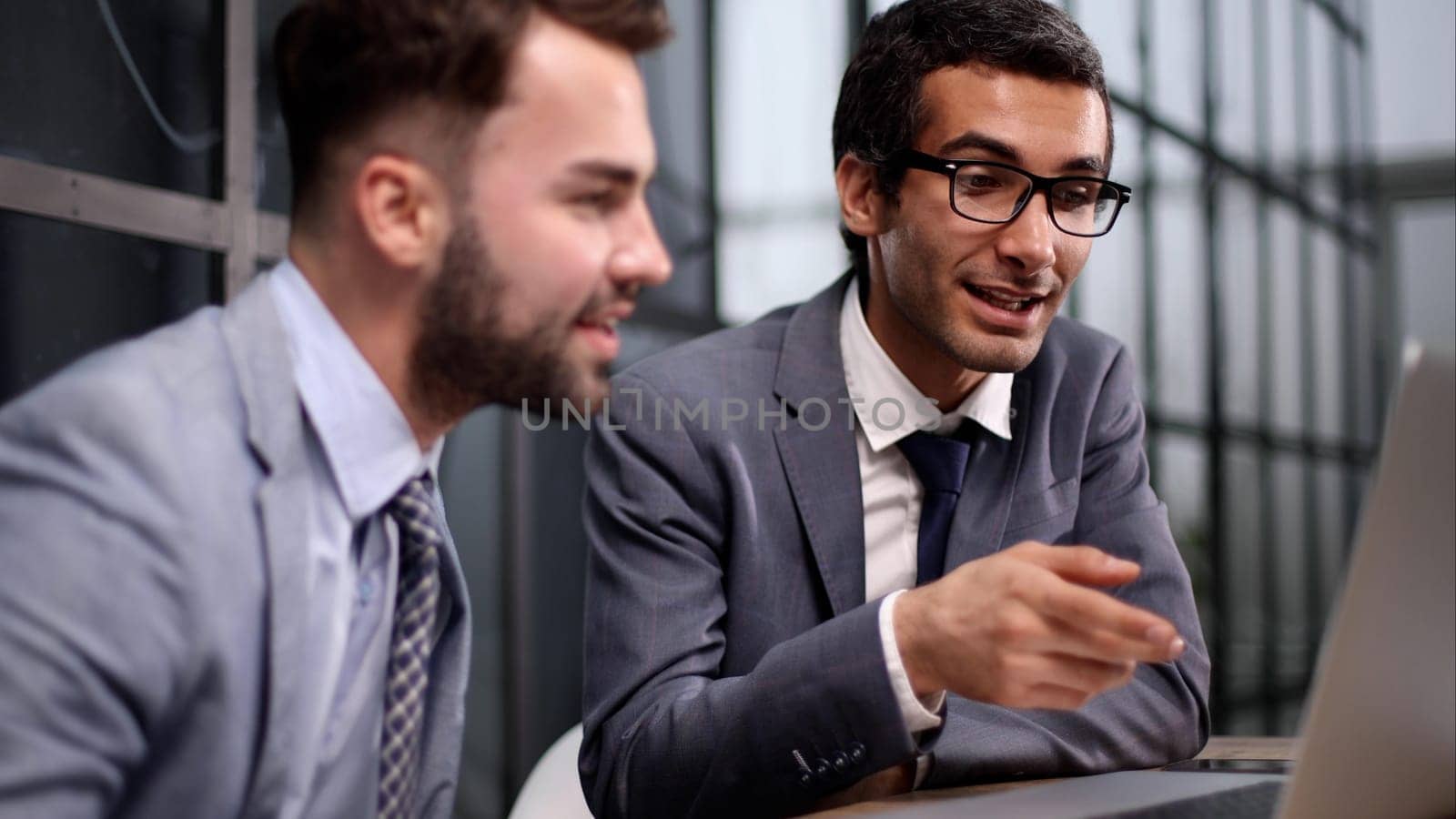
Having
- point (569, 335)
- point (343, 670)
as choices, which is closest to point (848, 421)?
point (569, 335)

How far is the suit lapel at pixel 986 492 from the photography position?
1.61m

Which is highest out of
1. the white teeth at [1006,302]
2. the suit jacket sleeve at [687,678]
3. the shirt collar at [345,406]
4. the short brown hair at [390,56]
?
the short brown hair at [390,56]

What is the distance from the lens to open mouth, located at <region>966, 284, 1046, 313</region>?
5.45ft

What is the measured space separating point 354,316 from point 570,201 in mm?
178

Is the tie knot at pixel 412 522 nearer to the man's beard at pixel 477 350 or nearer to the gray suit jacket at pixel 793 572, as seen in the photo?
the man's beard at pixel 477 350

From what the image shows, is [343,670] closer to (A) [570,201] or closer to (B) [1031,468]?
(A) [570,201]

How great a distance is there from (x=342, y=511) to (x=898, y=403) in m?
0.98

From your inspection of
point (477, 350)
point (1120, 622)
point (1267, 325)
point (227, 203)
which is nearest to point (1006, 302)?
point (1120, 622)

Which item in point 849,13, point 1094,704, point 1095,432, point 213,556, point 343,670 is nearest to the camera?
point 213,556

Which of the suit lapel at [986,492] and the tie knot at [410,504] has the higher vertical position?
the tie knot at [410,504]

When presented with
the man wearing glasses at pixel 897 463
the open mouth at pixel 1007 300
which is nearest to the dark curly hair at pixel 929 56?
the man wearing glasses at pixel 897 463

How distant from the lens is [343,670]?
0.90m

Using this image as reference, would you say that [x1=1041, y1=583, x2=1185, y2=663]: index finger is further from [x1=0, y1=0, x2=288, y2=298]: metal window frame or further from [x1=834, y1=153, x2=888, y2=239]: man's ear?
[x1=0, y1=0, x2=288, y2=298]: metal window frame

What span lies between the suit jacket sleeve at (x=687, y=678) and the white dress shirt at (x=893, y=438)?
24 centimetres
